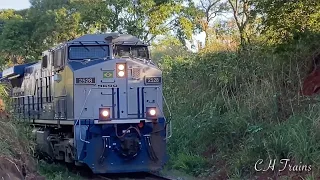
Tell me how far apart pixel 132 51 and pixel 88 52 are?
3.71ft

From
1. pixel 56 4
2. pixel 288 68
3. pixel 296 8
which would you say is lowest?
pixel 288 68

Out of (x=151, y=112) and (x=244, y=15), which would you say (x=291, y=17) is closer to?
(x=151, y=112)

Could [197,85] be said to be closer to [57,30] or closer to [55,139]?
[55,139]

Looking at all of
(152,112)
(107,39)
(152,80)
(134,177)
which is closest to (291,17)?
(152,80)

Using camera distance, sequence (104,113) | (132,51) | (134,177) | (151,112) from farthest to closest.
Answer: (132,51), (134,177), (151,112), (104,113)

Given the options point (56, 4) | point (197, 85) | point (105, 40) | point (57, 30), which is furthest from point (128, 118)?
point (56, 4)

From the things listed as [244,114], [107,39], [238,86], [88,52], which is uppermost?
[107,39]

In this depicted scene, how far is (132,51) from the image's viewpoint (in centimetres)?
1359

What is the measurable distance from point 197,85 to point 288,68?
5.01 metres

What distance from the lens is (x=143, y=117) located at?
41.1 ft

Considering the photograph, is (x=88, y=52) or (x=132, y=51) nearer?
(x=88, y=52)

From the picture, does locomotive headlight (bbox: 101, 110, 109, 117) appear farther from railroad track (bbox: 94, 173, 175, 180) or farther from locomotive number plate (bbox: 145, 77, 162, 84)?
railroad track (bbox: 94, 173, 175, 180)

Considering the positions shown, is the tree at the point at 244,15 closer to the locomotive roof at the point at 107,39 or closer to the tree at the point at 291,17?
the tree at the point at 291,17

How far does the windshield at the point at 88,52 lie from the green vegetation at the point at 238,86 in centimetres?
274
